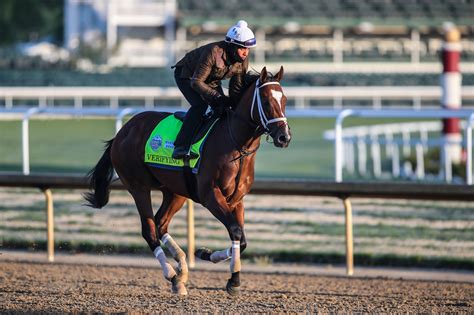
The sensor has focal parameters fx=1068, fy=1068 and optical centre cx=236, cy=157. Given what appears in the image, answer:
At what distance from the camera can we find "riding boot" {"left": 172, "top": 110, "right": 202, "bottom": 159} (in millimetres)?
7020

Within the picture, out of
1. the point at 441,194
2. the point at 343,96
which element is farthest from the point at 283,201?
the point at 343,96

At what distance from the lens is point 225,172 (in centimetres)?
675

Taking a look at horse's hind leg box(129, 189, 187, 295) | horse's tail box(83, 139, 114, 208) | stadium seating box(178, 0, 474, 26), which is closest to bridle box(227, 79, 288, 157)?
horse's hind leg box(129, 189, 187, 295)

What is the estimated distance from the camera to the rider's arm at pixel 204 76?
22.6ft

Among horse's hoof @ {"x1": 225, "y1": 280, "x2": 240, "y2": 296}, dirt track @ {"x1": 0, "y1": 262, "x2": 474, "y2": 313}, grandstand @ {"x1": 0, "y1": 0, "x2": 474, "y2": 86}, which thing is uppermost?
grandstand @ {"x1": 0, "y1": 0, "x2": 474, "y2": 86}

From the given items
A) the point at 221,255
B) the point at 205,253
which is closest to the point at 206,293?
the point at 205,253

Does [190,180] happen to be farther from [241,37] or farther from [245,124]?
[241,37]

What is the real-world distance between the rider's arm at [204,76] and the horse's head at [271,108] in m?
0.34

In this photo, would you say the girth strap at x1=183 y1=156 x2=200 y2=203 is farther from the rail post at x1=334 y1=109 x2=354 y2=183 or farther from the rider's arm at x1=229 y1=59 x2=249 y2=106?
the rail post at x1=334 y1=109 x2=354 y2=183

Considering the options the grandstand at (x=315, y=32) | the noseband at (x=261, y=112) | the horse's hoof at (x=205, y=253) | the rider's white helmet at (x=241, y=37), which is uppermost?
the grandstand at (x=315, y=32)

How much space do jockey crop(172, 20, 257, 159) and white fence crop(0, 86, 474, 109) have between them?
657 inches

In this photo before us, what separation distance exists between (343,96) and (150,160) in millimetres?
20158

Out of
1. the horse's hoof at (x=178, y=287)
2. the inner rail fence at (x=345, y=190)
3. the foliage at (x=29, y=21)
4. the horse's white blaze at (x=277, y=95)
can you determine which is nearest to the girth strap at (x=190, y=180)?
the horse's hoof at (x=178, y=287)

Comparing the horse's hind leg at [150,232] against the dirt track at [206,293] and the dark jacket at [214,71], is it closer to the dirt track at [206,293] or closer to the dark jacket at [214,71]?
the dirt track at [206,293]
